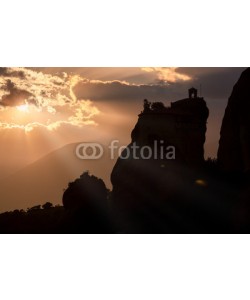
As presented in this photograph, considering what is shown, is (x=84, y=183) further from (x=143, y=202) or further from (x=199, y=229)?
(x=199, y=229)

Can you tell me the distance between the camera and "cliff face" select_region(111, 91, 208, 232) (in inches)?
1725

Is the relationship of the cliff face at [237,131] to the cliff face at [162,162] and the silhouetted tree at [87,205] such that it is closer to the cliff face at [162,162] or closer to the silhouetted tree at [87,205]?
the cliff face at [162,162]

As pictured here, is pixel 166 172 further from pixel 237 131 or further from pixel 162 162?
pixel 237 131

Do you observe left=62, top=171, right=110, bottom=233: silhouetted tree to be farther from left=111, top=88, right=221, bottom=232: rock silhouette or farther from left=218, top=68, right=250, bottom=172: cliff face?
left=218, top=68, right=250, bottom=172: cliff face

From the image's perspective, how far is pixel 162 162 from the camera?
146 ft

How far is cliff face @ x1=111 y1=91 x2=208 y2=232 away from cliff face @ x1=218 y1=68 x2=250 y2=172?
3.09 meters

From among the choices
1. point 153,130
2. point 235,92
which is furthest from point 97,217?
point 235,92

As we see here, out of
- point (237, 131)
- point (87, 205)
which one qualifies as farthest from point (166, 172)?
point (87, 205)

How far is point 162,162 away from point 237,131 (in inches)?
361

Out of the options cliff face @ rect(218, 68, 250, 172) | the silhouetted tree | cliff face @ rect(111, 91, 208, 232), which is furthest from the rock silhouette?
cliff face @ rect(218, 68, 250, 172)

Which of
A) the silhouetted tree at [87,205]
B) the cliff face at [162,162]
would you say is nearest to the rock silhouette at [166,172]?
the cliff face at [162,162]

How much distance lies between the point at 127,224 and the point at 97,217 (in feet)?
11.4

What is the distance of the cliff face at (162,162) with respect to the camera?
43.8 m

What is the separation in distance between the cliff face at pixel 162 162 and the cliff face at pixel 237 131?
309 centimetres
